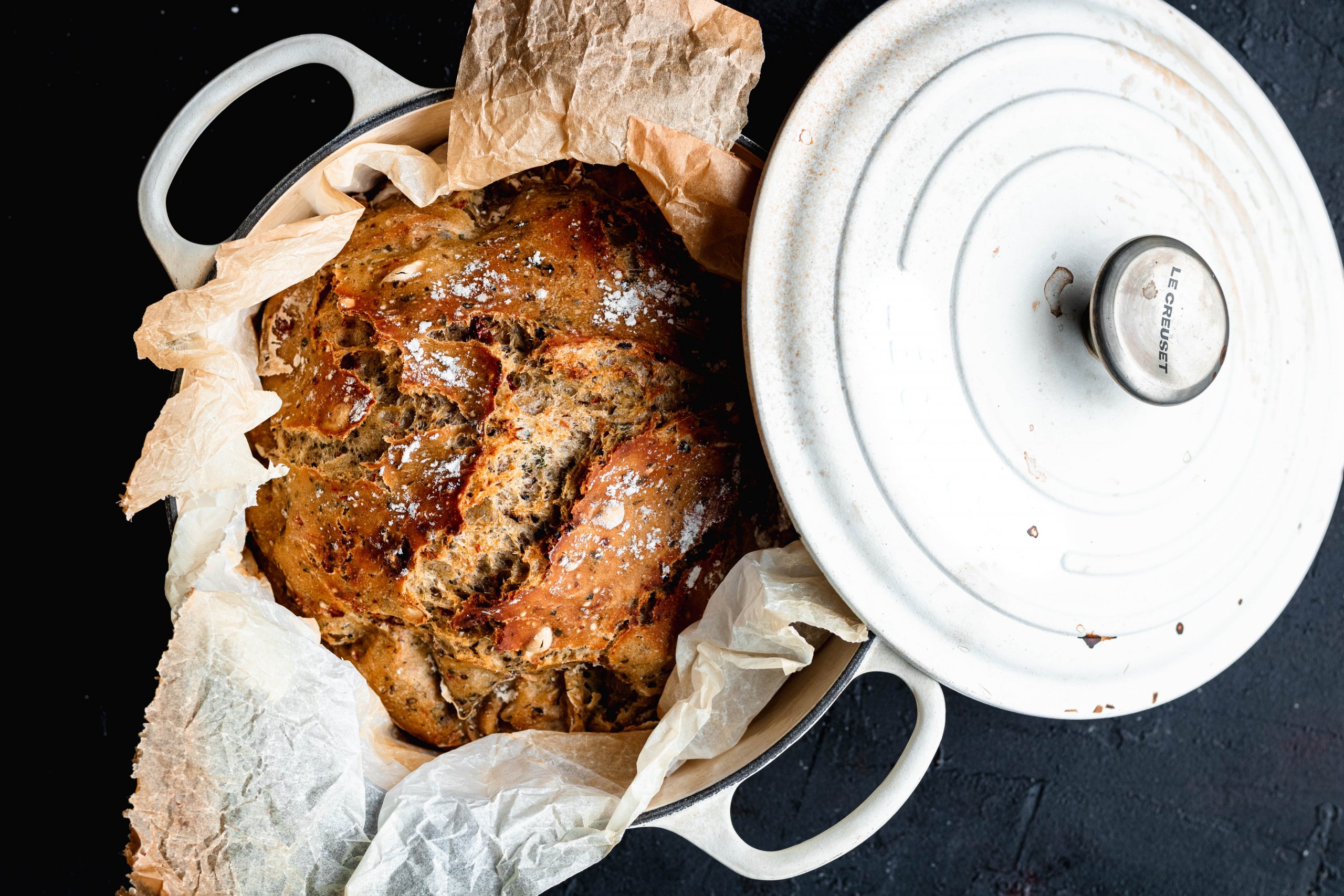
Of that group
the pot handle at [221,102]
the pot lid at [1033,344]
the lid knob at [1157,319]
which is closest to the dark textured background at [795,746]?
the pot handle at [221,102]

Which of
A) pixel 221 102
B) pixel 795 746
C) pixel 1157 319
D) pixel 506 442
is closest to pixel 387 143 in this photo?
pixel 221 102

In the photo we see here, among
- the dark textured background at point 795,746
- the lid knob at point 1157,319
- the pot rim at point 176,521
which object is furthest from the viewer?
the dark textured background at point 795,746

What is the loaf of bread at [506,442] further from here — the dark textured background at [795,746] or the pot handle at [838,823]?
the dark textured background at [795,746]

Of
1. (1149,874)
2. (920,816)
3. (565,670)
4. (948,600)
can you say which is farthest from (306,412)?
(1149,874)

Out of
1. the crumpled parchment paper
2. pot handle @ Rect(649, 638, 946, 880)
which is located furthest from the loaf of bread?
pot handle @ Rect(649, 638, 946, 880)

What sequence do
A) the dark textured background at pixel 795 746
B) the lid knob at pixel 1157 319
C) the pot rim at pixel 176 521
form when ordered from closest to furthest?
the lid knob at pixel 1157 319, the pot rim at pixel 176 521, the dark textured background at pixel 795 746
